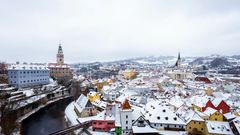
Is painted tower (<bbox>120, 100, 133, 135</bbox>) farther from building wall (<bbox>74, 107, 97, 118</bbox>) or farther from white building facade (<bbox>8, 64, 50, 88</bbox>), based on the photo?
white building facade (<bbox>8, 64, 50, 88</bbox>)

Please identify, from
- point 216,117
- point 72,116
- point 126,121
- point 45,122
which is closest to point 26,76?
point 45,122

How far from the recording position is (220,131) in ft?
94.5

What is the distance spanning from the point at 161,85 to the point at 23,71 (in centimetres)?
4184

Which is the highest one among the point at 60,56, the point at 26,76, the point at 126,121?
the point at 60,56

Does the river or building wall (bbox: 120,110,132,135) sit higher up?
building wall (bbox: 120,110,132,135)

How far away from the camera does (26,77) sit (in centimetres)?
6250

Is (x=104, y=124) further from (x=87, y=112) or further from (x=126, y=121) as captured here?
(x=87, y=112)

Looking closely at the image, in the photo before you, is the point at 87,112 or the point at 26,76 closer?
the point at 87,112

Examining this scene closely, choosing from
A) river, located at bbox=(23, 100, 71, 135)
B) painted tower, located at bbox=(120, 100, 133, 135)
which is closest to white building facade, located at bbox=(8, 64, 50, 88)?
river, located at bbox=(23, 100, 71, 135)

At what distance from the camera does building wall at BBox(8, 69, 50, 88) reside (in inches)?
2346

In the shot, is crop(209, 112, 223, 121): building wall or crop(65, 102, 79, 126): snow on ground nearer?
crop(209, 112, 223, 121): building wall

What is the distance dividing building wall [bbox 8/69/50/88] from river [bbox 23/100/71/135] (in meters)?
13.5

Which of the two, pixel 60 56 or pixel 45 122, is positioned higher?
pixel 60 56

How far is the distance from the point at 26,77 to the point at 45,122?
85.3 feet
